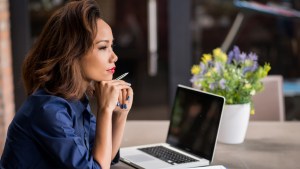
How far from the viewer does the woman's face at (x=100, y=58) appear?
6.05 ft

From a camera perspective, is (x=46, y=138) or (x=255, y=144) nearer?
(x=46, y=138)

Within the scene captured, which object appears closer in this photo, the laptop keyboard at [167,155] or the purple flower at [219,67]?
the laptop keyboard at [167,155]

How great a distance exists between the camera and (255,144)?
2.28 m

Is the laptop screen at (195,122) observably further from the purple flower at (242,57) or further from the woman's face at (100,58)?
the woman's face at (100,58)

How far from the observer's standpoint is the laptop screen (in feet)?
6.76

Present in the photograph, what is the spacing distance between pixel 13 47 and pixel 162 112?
6.73 ft

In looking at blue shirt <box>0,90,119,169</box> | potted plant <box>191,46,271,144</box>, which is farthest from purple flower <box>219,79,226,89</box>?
blue shirt <box>0,90,119,169</box>

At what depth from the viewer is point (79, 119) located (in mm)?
1879

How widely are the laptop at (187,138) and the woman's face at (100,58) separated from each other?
355 mm

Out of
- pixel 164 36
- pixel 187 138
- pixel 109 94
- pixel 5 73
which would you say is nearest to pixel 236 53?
pixel 187 138

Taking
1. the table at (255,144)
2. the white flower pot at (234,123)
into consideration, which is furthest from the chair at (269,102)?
the white flower pot at (234,123)

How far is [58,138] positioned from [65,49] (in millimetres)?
279

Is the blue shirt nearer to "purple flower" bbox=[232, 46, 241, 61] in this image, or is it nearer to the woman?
the woman

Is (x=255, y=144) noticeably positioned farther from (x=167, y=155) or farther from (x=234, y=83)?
(x=167, y=155)
